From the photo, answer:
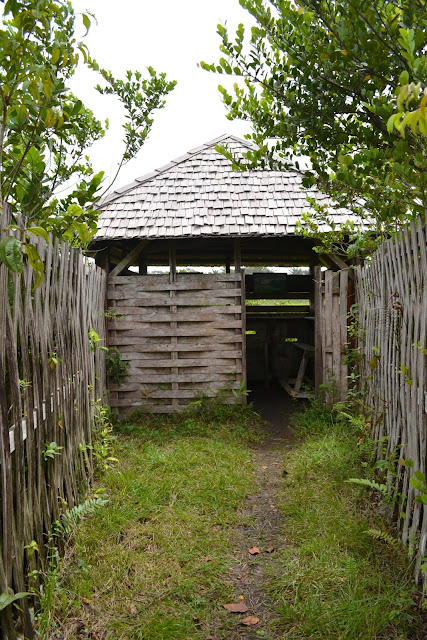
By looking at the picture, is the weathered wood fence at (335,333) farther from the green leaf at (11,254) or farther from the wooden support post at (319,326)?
the green leaf at (11,254)

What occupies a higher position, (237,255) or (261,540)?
(237,255)

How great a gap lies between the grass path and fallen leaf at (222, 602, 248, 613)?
0.04 m

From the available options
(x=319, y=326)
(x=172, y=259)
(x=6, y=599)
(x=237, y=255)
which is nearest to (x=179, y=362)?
(x=172, y=259)

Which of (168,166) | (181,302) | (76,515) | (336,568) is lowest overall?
(336,568)

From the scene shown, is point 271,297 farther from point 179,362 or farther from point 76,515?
point 76,515

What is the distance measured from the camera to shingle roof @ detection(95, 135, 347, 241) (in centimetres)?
719

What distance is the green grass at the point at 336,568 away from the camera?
2.51 m

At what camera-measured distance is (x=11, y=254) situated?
1.51 m

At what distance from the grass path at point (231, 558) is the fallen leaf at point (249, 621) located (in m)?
0.02

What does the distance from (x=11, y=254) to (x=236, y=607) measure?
2.46m

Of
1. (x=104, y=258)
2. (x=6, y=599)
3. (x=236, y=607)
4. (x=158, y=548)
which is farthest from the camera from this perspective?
(x=104, y=258)

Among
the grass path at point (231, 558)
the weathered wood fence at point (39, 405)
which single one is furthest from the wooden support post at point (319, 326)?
the weathered wood fence at point (39, 405)

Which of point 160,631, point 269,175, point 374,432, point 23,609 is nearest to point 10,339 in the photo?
point 23,609

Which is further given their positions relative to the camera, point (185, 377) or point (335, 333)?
point (185, 377)
